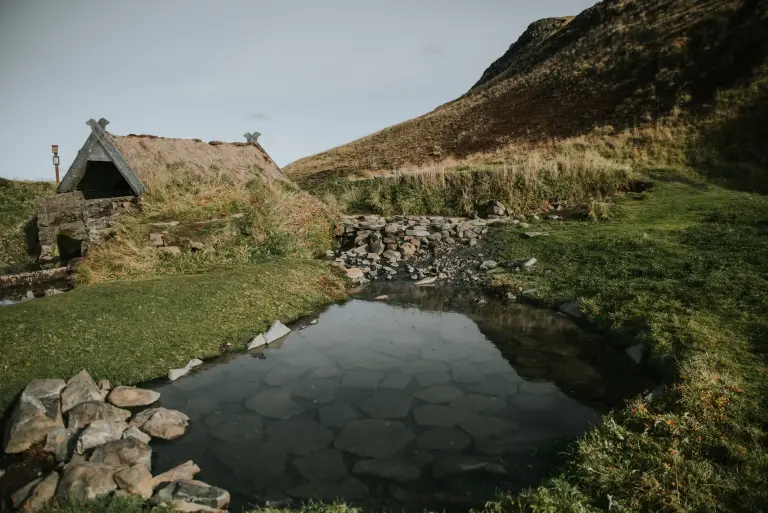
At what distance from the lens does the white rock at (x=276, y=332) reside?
716cm

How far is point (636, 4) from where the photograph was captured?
44688mm

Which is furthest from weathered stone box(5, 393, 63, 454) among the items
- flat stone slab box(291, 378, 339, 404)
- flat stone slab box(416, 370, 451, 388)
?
flat stone slab box(416, 370, 451, 388)

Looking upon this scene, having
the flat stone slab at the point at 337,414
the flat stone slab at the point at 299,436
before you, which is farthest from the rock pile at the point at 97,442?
the flat stone slab at the point at 337,414

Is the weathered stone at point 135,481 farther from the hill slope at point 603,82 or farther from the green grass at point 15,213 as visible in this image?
the hill slope at point 603,82

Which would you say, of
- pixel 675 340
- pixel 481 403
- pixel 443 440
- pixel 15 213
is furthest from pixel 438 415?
pixel 15 213

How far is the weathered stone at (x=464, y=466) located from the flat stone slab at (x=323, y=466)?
89 cm

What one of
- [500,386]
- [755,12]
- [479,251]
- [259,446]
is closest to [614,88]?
[755,12]

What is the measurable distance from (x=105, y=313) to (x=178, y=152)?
9258mm

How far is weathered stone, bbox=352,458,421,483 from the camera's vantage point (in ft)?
13.6

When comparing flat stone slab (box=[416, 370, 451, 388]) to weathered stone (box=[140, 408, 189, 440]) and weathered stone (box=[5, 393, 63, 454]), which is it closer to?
weathered stone (box=[140, 408, 189, 440])

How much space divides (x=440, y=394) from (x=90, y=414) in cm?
393

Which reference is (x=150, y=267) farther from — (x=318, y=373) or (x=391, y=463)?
(x=391, y=463)

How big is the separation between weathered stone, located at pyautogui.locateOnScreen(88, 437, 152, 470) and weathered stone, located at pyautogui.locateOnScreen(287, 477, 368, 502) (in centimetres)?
148

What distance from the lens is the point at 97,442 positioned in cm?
444
